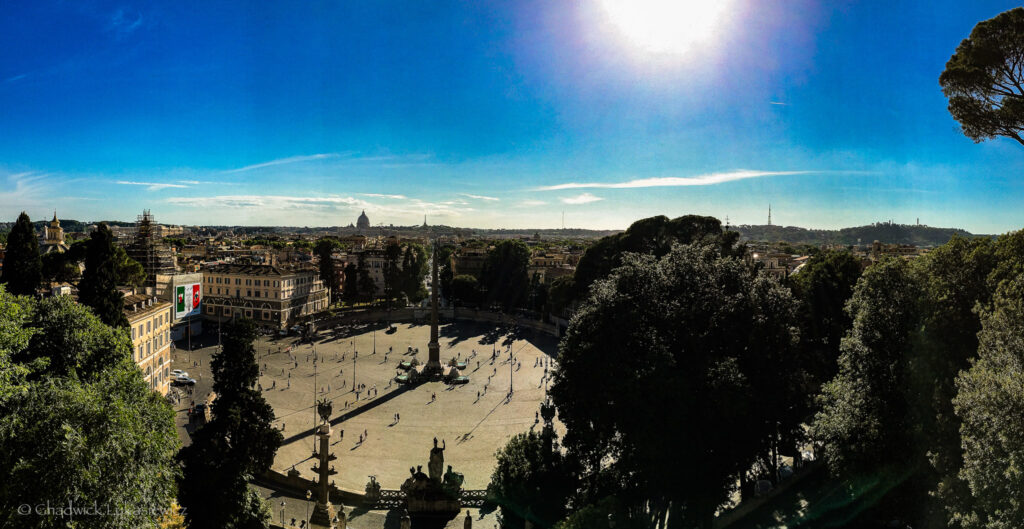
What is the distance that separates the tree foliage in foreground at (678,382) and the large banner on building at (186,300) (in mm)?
47268

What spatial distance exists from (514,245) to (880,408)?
51.2 meters

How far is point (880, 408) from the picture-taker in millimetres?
13859

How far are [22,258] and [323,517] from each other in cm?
2817

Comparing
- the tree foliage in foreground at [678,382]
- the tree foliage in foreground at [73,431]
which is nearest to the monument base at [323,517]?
the tree foliage in foreground at [73,431]

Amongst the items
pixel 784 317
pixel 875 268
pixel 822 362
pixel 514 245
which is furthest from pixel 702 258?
pixel 514 245

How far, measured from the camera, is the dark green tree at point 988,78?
1293 cm

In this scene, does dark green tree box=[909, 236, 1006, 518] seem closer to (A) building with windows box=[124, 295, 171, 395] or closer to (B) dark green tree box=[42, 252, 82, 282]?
(A) building with windows box=[124, 295, 171, 395]

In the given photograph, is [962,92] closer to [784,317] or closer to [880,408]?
[784,317]

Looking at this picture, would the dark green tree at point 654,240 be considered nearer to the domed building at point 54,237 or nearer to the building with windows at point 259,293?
the building with windows at point 259,293

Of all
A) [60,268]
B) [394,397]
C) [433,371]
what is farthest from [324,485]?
[60,268]

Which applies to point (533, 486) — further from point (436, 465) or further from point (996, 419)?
point (996, 419)

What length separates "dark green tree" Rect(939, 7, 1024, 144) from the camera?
12930 mm

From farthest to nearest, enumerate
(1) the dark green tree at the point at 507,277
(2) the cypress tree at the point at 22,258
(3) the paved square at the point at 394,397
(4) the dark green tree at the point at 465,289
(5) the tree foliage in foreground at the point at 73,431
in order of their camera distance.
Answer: (4) the dark green tree at the point at 465,289 → (1) the dark green tree at the point at 507,277 → (2) the cypress tree at the point at 22,258 → (3) the paved square at the point at 394,397 → (5) the tree foliage in foreground at the point at 73,431

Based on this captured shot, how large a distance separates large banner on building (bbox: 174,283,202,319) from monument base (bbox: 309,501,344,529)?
40933 mm
